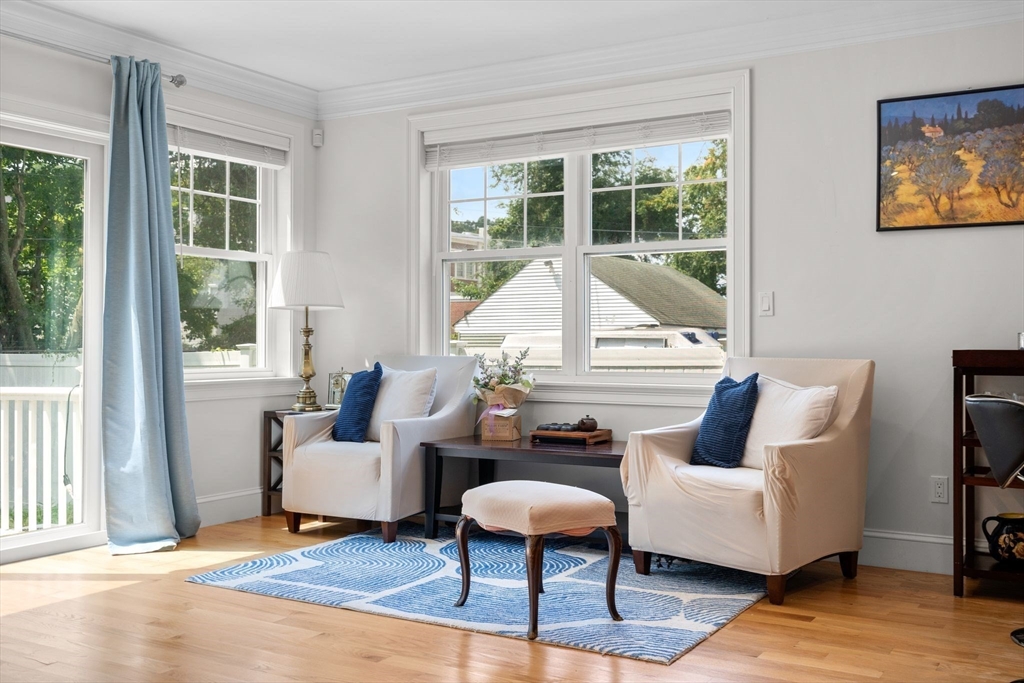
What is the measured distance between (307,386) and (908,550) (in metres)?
3.09

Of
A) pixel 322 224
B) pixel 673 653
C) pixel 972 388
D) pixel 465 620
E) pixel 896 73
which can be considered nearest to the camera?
pixel 673 653

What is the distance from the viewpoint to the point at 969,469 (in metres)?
3.63

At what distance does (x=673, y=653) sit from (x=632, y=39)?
2.94m

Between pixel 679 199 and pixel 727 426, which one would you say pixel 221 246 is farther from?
pixel 727 426

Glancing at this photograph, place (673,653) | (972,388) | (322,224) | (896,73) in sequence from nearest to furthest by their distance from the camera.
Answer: (673,653), (972,388), (896,73), (322,224)

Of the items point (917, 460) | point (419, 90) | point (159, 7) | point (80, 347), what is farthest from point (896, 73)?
point (80, 347)

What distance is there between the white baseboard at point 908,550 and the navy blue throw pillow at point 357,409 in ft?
7.86

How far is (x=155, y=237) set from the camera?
446 centimetres

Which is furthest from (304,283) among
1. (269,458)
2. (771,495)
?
(771,495)

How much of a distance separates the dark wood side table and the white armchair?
481mm

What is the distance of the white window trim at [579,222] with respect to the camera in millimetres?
4402

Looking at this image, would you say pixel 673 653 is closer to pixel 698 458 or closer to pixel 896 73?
pixel 698 458

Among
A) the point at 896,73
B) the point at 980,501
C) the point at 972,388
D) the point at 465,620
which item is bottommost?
the point at 465,620

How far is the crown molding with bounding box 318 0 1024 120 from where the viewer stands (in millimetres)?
3957
